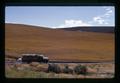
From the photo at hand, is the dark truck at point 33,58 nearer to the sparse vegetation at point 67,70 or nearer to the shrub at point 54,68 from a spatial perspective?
the shrub at point 54,68

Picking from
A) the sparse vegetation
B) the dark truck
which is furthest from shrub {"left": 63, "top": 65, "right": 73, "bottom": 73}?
the dark truck

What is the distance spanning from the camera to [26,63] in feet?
12.3

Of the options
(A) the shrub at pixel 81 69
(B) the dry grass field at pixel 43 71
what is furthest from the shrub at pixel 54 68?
(A) the shrub at pixel 81 69

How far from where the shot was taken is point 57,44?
3.79 m

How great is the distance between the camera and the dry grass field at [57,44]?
12.4 feet

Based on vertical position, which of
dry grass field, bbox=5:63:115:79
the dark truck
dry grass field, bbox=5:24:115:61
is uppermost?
dry grass field, bbox=5:24:115:61

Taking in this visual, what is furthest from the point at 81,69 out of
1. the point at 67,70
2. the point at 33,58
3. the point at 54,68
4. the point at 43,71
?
the point at 33,58

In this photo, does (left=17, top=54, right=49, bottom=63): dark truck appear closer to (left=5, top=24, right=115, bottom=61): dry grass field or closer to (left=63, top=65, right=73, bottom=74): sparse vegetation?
(left=5, top=24, right=115, bottom=61): dry grass field

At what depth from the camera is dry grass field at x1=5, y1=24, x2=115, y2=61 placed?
3.77 m

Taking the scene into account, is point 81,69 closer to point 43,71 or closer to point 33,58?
point 43,71
